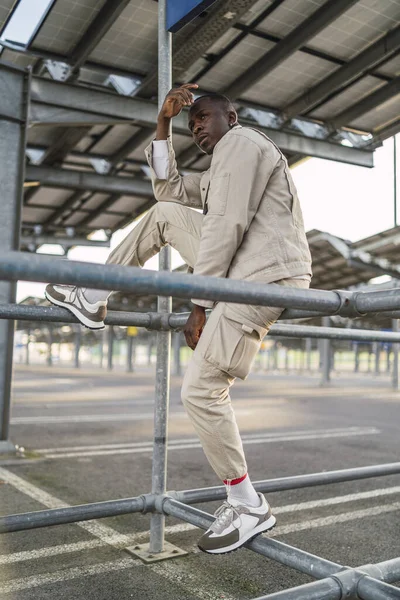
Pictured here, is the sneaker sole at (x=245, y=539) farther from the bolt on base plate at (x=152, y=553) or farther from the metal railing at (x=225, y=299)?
the bolt on base plate at (x=152, y=553)

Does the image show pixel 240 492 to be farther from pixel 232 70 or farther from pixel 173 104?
pixel 232 70

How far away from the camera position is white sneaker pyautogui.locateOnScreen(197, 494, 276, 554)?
7.48 feet

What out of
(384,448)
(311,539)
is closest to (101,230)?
(384,448)

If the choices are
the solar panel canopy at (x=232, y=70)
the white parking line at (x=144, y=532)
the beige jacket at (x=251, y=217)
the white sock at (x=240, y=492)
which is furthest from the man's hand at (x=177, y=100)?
the solar panel canopy at (x=232, y=70)

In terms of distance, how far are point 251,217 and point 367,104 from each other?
605cm

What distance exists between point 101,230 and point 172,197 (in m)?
11.0

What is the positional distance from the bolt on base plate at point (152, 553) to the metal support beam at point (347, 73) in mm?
5640

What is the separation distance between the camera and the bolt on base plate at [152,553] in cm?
302

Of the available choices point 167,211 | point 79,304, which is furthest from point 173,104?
point 79,304

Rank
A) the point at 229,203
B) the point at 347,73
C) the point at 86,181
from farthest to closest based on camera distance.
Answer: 1. the point at 86,181
2. the point at 347,73
3. the point at 229,203

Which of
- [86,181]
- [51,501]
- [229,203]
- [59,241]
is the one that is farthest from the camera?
[59,241]

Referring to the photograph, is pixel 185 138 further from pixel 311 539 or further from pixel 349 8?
pixel 311 539

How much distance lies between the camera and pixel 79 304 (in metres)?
2.43

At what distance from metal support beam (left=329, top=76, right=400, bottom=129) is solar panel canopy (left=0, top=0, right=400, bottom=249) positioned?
0.6 inches
